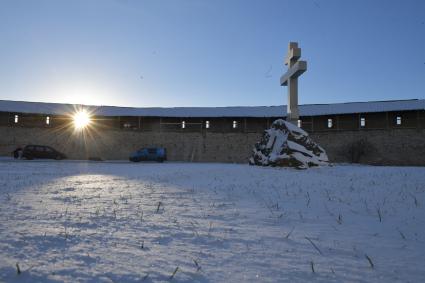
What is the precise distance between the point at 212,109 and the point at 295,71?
1940cm

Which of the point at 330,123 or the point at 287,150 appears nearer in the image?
the point at 287,150

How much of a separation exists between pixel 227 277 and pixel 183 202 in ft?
8.46

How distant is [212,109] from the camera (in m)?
32.2

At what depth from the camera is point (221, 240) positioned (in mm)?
2596

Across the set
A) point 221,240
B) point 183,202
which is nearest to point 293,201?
point 183,202

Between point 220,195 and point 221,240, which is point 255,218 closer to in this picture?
point 221,240

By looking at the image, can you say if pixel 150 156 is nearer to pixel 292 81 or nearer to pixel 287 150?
pixel 292 81

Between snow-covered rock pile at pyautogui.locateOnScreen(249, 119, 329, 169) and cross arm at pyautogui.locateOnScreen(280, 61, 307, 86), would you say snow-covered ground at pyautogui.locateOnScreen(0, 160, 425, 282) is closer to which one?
snow-covered rock pile at pyautogui.locateOnScreen(249, 119, 329, 169)

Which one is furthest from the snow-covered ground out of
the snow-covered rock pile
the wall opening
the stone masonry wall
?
the wall opening

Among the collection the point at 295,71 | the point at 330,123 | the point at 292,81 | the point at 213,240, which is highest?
the point at 295,71

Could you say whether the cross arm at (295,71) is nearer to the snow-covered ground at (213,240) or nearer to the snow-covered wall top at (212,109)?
the snow-covered ground at (213,240)

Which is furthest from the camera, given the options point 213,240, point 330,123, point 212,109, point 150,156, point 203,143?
point 212,109

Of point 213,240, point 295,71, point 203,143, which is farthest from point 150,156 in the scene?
point 213,240

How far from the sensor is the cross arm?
1267cm
